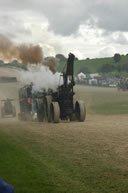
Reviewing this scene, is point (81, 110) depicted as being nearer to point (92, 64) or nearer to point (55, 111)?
point (55, 111)

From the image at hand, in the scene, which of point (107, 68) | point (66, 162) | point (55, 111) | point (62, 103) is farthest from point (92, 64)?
point (66, 162)

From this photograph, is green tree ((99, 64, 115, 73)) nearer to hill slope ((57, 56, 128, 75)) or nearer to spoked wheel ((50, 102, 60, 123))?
hill slope ((57, 56, 128, 75))

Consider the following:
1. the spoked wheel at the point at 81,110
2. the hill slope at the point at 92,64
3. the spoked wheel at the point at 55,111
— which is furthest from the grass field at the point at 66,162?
the hill slope at the point at 92,64

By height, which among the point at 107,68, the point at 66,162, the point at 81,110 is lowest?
the point at 66,162

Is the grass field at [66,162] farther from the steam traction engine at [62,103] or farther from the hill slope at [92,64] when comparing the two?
the hill slope at [92,64]

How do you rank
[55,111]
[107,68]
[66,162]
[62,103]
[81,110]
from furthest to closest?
[107,68]
[62,103]
[81,110]
[55,111]
[66,162]

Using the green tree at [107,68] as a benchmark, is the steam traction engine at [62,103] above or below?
below

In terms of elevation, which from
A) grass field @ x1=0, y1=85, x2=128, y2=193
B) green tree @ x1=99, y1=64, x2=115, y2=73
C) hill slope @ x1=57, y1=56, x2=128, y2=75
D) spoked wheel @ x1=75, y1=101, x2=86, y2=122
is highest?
hill slope @ x1=57, y1=56, x2=128, y2=75

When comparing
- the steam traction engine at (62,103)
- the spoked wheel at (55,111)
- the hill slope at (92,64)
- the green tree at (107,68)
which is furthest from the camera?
the hill slope at (92,64)

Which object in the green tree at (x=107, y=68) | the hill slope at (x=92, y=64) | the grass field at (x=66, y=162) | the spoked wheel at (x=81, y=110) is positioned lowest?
the grass field at (x=66, y=162)

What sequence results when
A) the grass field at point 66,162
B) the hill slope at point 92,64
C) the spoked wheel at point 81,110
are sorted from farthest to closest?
1. the hill slope at point 92,64
2. the spoked wheel at point 81,110
3. the grass field at point 66,162

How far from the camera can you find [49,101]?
2442 centimetres

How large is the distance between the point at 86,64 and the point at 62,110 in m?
122

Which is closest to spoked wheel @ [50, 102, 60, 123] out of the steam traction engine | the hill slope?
the steam traction engine
